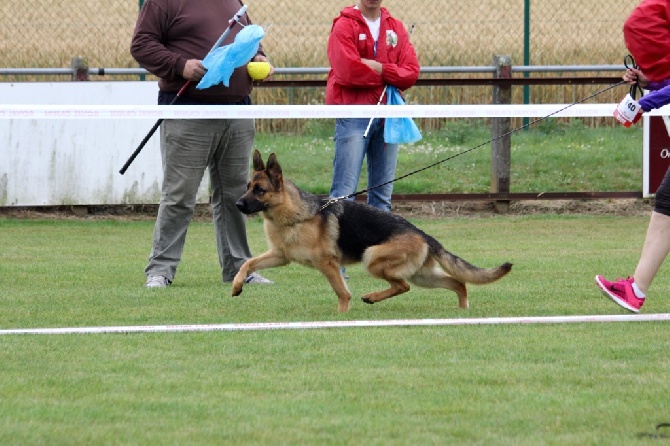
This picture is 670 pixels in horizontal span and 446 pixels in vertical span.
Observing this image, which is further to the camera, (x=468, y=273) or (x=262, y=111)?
(x=262, y=111)

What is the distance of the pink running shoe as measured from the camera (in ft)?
22.3

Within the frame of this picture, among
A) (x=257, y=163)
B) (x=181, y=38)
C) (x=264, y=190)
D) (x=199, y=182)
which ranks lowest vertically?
(x=199, y=182)

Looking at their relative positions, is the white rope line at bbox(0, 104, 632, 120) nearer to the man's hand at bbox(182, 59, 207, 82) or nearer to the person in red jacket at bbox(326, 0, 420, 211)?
the man's hand at bbox(182, 59, 207, 82)

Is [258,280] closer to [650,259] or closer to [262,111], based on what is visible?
[262,111]

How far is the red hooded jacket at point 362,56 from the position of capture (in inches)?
354

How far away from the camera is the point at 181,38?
8453mm

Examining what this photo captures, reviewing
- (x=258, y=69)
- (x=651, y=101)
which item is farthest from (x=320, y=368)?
(x=258, y=69)

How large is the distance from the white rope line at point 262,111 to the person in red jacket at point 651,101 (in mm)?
965

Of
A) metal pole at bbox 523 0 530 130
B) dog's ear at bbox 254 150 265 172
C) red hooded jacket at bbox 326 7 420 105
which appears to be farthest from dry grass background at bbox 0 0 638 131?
dog's ear at bbox 254 150 265 172

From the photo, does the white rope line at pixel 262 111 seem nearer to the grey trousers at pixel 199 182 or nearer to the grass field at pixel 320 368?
the grey trousers at pixel 199 182

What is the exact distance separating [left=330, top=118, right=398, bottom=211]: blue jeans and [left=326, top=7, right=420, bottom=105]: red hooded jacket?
23 centimetres

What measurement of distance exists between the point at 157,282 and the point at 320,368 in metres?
3.18

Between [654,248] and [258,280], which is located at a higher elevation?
[654,248]

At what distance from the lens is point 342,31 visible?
9.00 metres
